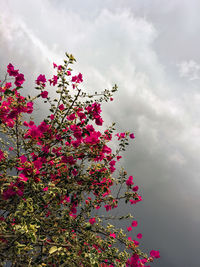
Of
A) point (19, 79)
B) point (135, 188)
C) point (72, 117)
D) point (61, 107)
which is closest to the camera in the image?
point (19, 79)

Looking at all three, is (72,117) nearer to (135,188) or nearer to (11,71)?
(11,71)

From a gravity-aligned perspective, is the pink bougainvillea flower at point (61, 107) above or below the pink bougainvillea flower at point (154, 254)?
above

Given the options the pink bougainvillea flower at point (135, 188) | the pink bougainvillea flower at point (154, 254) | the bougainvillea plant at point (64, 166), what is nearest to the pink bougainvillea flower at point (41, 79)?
the bougainvillea plant at point (64, 166)

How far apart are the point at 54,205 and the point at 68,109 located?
183 centimetres

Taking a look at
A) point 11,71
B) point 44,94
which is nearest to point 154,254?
point 44,94

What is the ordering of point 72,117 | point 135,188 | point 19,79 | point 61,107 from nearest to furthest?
point 19,79 → point 72,117 → point 61,107 → point 135,188

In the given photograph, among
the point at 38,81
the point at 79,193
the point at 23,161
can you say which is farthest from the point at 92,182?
the point at 38,81

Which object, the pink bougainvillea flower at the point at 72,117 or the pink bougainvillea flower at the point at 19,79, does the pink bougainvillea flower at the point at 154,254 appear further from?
the pink bougainvillea flower at the point at 19,79

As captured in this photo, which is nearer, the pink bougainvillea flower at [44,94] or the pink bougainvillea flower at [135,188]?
the pink bougainvillea flower at [44,94]

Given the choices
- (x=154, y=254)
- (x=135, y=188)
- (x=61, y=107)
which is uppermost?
(x=61, y=107)

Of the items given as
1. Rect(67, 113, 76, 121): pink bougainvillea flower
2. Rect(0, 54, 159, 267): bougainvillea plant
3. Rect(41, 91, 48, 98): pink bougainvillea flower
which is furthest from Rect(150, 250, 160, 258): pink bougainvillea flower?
Rect(41, 91, 48, 98): pink bougainvillea flower

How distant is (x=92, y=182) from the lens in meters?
3.32

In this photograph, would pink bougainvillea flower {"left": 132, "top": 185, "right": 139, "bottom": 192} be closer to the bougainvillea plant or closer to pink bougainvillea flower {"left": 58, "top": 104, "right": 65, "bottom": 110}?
the bougainvillea plant

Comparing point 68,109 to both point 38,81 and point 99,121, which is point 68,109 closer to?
point 99,121
